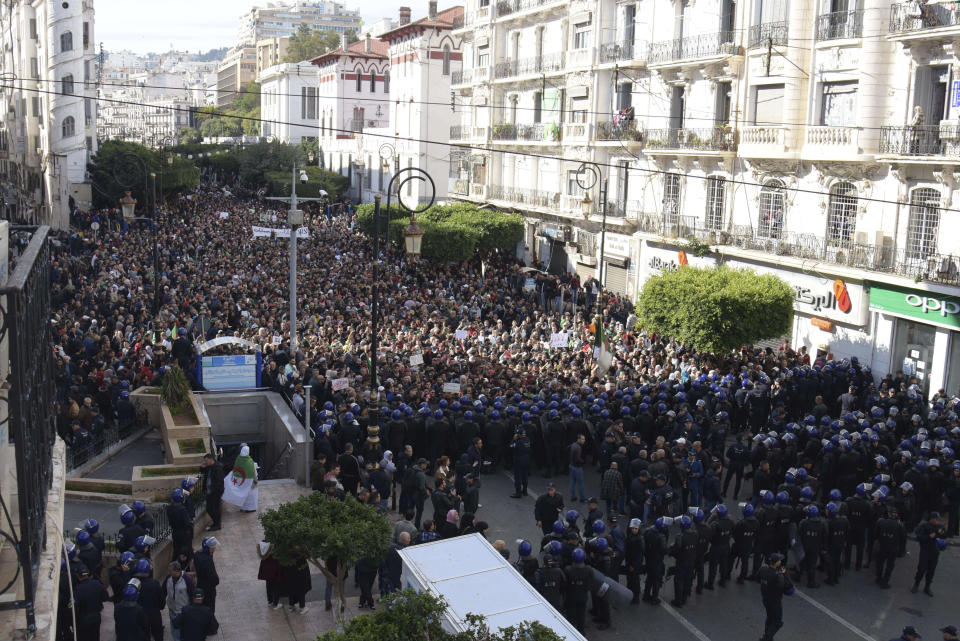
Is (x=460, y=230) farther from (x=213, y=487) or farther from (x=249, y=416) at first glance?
(x=213, y=487)

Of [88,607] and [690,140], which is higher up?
[690,140]

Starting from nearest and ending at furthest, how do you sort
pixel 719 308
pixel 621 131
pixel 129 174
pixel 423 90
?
pixel 719 308 < pixel 621 131 < pixel 129 174 < pixel 423 90

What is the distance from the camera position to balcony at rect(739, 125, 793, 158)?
2855 cm

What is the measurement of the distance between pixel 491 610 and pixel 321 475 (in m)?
7.06

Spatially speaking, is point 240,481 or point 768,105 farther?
point 768,105

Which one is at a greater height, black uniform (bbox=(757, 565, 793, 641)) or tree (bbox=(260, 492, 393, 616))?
tree (bbox=(260, 492, 393, 616))

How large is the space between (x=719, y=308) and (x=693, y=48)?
12373mm

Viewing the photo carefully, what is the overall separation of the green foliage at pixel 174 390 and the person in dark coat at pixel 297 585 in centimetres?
820

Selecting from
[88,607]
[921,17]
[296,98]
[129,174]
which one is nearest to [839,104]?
[921,17]

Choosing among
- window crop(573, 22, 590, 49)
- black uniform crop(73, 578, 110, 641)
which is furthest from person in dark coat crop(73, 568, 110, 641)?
window crop(573, 22, 590, 49)

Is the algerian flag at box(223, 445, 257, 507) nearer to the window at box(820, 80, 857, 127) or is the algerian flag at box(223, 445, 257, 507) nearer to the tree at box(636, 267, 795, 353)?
the tree at box(636, 267, 795, 353)

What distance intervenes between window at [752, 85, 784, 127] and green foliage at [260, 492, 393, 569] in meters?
21.9

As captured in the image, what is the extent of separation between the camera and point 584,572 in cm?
1220

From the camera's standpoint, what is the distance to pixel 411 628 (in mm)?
8047
